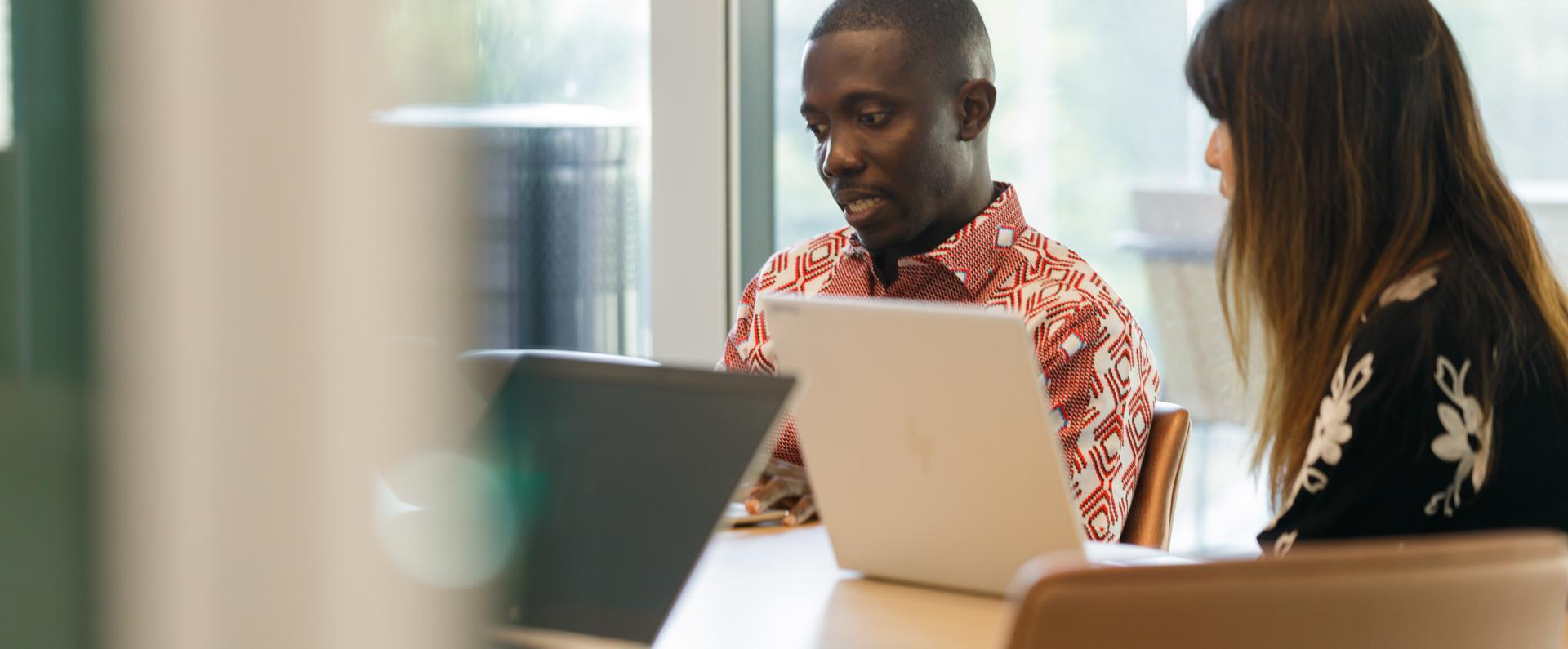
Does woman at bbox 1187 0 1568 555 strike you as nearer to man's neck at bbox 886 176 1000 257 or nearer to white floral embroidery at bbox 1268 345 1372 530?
white floral embroidery at bbox 1268 345 1372 530

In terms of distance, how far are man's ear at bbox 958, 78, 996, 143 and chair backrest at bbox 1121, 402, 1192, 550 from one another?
1.49 ft

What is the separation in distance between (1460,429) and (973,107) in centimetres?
88

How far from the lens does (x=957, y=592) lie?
4.75 ft

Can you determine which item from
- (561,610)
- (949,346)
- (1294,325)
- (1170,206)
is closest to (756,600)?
(949,346)

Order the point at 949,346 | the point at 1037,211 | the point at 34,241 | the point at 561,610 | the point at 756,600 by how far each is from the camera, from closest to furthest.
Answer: the point at 34,241 < the point at 561,610 < the point at 949,346 < the point at 756,600 < the point at 1037,211

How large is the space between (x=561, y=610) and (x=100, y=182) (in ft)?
0.81

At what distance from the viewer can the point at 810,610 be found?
4.57ft

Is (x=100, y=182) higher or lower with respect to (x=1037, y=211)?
higher

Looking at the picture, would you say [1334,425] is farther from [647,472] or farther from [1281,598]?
[647,472]

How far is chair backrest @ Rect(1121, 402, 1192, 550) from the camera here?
179 cm

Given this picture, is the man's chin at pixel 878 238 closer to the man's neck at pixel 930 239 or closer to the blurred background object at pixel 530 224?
the man's neck at pixel 930 239

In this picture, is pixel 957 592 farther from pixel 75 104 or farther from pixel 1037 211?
pixel 1037 211

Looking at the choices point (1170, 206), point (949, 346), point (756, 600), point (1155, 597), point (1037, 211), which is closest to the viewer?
point (1155, 597)

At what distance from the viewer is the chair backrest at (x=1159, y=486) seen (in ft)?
5.87
